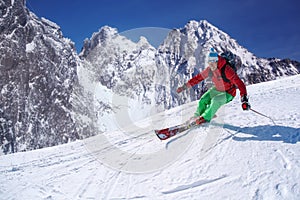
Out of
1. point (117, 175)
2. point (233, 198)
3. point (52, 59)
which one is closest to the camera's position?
point (233, 198)

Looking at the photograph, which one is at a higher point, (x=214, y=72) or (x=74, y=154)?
(x=214, y=72)

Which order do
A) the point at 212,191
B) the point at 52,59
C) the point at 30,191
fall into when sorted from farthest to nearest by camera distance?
the point at 52,59 → the point at 30,191 → the point at 212,191

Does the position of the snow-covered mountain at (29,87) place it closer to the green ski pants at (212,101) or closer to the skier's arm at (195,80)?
the skier's arm at (195,80)

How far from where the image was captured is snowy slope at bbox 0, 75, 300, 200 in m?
3.28

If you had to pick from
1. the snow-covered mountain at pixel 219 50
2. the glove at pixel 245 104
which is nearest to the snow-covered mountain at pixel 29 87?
the snow-covered mountain at pixel 219 50

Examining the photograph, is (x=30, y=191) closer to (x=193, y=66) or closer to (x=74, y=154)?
(x=74, y=154)

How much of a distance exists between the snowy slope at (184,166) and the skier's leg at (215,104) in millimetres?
253

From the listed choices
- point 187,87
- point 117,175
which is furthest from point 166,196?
point 187,87

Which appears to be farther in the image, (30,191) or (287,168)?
(30,191)

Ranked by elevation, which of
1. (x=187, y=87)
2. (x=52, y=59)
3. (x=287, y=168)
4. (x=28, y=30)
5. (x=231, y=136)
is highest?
(x=28, y=30)

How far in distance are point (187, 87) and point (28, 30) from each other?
13837cm

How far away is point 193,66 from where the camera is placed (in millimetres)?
195375

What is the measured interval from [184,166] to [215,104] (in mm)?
2205

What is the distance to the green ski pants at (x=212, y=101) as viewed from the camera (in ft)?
19.0
